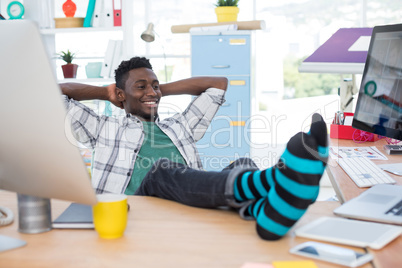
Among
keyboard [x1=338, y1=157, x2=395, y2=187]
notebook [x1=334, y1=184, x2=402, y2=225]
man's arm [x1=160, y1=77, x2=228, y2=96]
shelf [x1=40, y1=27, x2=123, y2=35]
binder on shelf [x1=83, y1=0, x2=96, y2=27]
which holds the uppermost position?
binder on shelf [x1=83, y1=0, x2=96, y2=27]

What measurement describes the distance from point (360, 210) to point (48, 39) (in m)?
3.65

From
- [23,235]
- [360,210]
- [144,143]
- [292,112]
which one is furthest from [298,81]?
Answer: [23,235]

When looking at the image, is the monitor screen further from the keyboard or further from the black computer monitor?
the keyboard

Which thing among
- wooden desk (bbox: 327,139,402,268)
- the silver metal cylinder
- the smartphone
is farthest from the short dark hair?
the smartphone

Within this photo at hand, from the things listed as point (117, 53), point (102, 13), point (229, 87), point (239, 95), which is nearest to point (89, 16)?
point (102, 13)

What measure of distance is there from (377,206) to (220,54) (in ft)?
9.04

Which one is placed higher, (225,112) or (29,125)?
(29,125)

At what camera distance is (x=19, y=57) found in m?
0.82

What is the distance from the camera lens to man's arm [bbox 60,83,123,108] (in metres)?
2.22

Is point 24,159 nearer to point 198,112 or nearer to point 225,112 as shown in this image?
point 198,112

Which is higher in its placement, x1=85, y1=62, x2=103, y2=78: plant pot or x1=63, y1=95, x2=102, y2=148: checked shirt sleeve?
x1=85, y1=62, x2=103, y2=78: plant pot

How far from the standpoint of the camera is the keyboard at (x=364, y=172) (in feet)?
4.57

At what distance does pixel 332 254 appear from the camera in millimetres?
866

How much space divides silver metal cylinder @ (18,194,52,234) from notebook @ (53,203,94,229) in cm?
4
